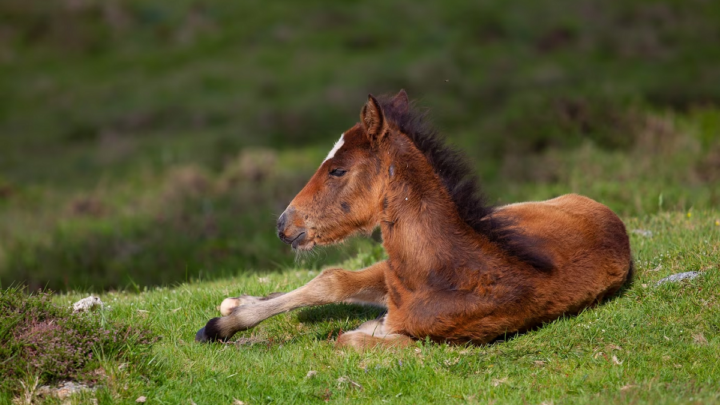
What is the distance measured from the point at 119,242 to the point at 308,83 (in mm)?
12194

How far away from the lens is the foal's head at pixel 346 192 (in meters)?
6.92

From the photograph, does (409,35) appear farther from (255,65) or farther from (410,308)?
(410,308)

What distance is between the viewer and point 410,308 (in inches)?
265

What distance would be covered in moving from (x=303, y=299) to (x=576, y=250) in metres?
2.57

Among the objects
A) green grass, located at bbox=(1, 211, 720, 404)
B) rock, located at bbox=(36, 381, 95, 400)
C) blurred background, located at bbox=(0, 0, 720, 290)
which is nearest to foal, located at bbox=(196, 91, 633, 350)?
green grass, located at bbox=(1, 211, 720, 404)

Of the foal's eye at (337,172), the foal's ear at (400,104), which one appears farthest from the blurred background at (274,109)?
the foal's ear at (400,104)

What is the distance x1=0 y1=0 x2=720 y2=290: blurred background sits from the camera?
15.4 m

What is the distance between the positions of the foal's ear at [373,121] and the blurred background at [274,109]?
3145 millimetres

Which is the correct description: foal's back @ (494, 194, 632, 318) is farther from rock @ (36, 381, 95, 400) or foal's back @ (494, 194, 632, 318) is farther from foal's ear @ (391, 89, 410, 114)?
rock @ (36, 381, 95, 400)

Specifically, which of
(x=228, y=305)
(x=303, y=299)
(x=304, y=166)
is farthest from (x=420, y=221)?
(x=304, y=166)

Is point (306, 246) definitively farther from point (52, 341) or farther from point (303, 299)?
point (52, 341)

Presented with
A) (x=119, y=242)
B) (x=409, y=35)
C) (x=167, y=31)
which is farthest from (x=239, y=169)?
(x=167, y=31)

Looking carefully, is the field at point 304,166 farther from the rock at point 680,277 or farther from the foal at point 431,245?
the foal at point 431,245

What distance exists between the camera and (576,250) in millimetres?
7012
